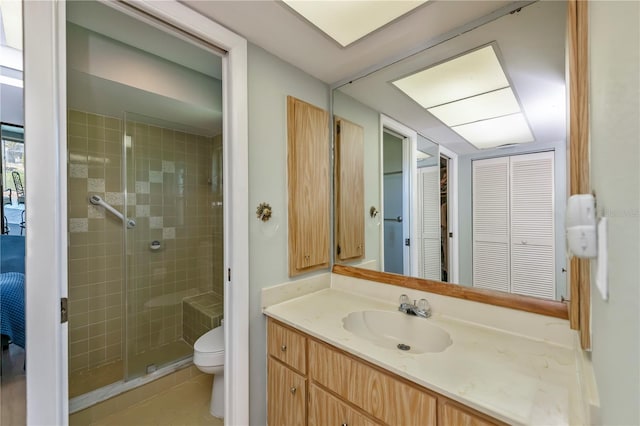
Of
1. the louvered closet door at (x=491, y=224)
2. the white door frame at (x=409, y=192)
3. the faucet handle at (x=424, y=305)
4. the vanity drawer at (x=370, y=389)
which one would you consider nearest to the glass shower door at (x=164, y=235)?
the vanity drawer at (x=370, y=389)

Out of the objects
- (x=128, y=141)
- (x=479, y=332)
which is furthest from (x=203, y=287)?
(x=479, y=332)

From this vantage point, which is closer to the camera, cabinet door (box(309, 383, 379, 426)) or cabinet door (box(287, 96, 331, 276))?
cabinet door (box(309, 383, 379, 426))

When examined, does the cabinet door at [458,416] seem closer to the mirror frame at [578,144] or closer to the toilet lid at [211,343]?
the mirror frame at [578,144]

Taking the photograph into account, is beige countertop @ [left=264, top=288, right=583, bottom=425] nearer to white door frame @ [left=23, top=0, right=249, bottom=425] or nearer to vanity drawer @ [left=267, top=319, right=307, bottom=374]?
vanity drawer @ [left=267, top=319, right=307, bottom=374]

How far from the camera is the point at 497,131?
1280mm

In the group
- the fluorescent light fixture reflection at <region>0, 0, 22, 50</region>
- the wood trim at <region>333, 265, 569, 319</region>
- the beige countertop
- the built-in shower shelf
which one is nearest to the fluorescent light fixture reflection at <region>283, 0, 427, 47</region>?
the fluorescent light fixture reflection at <region>0, 0, 22, 50</region>

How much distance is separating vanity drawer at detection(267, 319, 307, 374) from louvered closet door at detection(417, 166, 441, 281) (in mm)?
737

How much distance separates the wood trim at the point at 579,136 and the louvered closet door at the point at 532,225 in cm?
29

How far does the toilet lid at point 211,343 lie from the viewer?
1.75 metres

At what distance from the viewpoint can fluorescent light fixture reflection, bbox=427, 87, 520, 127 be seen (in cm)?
127

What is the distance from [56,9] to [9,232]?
783mm

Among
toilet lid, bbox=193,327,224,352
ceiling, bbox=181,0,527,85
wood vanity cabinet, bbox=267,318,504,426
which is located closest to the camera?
wood vanity cabinet, bbox=267,318,504,426

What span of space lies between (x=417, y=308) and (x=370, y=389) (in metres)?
0.51

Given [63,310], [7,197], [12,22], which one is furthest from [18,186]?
[12,22]
